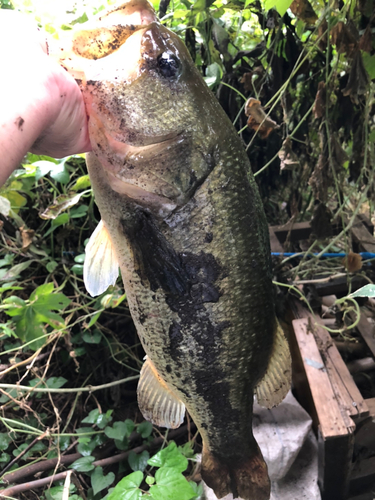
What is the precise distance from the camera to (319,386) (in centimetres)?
134

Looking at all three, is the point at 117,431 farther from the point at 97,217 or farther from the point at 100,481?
the point at 97,217

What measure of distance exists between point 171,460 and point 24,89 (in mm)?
1281

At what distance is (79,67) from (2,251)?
127cm

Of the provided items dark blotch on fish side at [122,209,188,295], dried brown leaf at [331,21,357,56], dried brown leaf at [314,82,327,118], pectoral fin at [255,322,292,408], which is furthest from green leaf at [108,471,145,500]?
dried brown leaf at [331,21,357,56]

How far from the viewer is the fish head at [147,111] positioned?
70cm

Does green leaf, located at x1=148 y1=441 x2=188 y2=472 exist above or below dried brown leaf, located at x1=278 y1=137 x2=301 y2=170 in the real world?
below

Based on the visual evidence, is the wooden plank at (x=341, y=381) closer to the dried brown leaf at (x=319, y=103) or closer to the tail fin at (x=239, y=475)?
the tail fin at (x=239, y=475)

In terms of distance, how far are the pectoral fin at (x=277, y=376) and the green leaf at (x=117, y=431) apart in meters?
0.72

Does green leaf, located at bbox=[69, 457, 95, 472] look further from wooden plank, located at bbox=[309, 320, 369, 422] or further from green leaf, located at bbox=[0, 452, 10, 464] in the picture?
wooden plank, located at bbox=[309, 320, 369, 422]

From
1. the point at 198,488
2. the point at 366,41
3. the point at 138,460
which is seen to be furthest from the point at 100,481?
the point at 366,41

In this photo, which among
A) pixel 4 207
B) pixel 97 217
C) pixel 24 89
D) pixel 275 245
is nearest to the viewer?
pixel 24 89

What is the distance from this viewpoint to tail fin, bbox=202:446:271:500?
3.77 ft

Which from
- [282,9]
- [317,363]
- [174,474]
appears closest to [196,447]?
[174,474]

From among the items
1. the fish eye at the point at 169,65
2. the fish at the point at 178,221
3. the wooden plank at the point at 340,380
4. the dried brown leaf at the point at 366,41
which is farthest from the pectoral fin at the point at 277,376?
the dried brown leaf at the point at 366,41
